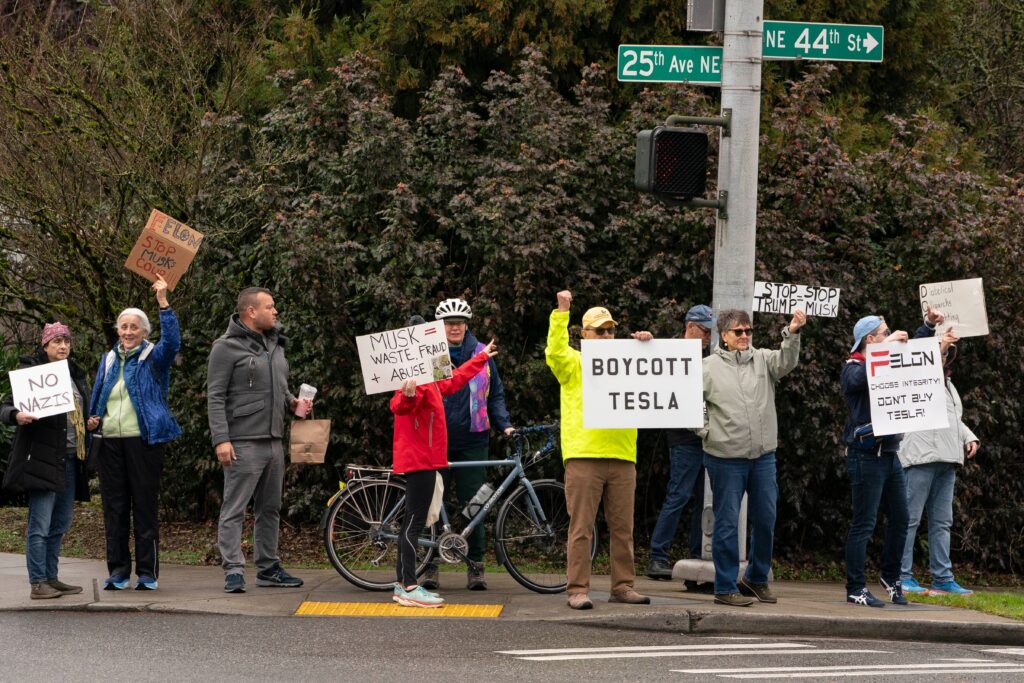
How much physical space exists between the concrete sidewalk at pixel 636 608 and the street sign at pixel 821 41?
405 centimetres

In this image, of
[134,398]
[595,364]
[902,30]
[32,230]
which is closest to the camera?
[595,364]

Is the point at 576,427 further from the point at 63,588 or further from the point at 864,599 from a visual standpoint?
the point at 63,588

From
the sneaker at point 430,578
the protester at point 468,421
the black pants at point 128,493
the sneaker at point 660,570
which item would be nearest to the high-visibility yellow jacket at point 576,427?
the protester at point 468,421

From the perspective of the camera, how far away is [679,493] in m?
11.2

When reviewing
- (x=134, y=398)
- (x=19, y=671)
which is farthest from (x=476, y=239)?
(x=19, y=671)

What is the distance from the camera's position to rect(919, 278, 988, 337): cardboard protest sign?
35.6ft

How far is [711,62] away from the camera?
10.8 m

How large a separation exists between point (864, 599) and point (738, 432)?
1.71 m

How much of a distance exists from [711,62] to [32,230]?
6.76 m

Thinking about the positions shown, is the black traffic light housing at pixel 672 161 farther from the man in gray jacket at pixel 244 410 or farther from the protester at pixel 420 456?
the man in gray jacket at pixel 244 410

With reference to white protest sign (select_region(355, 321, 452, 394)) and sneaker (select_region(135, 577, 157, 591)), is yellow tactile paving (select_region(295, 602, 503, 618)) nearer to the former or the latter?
sneaker (select_region(135, 577, 157, 591))

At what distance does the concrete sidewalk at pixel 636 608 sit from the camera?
363 inches

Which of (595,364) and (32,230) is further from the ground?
(32,230)

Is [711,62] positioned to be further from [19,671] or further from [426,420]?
[19,671]
